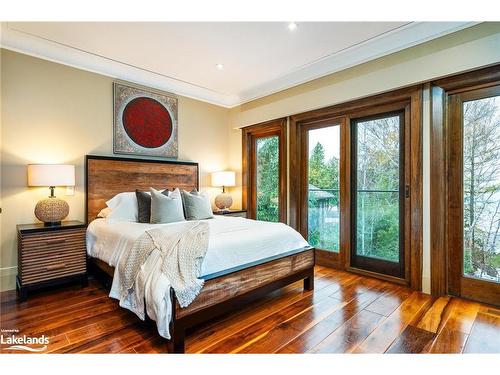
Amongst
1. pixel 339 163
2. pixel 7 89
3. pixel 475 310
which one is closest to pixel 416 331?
pixel 475 310

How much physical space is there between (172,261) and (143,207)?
4.71 ft

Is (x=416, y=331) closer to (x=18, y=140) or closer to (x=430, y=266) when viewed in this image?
(x=430, y=266)

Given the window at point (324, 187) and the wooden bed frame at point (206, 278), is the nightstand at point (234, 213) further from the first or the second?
the window at point (324, 187)

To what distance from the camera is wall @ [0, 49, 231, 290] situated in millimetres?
2822

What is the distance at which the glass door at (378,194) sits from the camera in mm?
3068

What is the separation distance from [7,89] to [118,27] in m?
1.39

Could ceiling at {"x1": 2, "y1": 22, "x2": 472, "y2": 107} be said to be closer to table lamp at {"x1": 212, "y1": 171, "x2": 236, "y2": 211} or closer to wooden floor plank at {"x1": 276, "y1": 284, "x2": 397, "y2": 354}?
table lamp at {"x1": 212, "y1": 171, "x2": 236, "y2": 211}

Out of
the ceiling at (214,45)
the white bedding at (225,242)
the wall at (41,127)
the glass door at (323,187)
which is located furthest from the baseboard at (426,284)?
the wall at (41,127)

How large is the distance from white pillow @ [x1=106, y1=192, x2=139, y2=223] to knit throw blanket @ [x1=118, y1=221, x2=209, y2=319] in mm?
929

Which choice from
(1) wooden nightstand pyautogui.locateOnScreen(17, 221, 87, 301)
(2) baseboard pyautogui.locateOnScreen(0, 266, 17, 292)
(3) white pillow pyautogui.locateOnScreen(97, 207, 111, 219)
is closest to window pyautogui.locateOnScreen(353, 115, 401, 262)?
(3) white pillow pyautogui.locateOnScreen(97, 207, 111, 219)

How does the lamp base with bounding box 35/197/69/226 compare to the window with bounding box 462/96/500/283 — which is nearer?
the window with bounding box 462/96/500/283

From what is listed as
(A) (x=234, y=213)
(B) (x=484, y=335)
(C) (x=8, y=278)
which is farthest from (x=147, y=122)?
(B) (x=484, y=335)

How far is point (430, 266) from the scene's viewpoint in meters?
2.74
